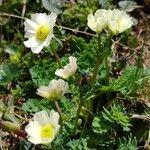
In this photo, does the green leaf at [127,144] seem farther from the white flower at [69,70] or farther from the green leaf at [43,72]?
the green leaf at [43,72]

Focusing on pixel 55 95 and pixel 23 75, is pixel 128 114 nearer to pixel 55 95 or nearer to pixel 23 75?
pixel 55 95

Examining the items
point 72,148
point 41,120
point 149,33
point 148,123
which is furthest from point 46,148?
point 149,33

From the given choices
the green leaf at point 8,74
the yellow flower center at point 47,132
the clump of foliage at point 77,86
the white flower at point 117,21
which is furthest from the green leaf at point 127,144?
the green leaf at point 8,74

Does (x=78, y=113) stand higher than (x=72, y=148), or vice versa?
(x=78, y=113)

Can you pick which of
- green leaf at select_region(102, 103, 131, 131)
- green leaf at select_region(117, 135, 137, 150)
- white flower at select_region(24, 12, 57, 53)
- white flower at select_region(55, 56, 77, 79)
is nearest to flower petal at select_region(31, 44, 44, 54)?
white flower at select_region(24, 12, 57, 53)

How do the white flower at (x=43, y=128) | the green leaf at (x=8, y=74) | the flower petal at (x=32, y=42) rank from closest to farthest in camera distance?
the white flower at (x=43, y=128)
the flower petal at (x=32, y=42)
the green leaf at (x=8, y=74)

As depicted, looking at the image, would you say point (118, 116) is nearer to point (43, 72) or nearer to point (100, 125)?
point (100, 125)

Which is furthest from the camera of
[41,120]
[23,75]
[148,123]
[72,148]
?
[23,75]
